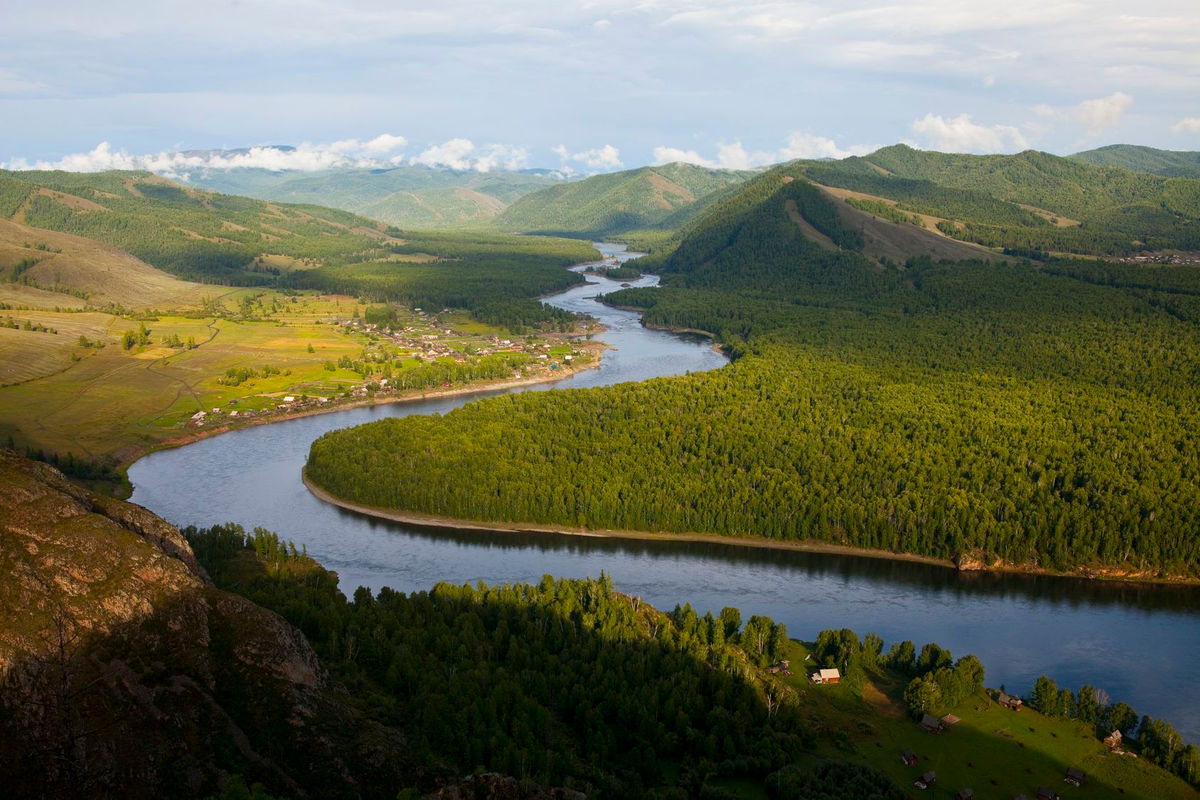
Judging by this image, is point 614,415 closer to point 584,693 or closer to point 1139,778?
point 584,693

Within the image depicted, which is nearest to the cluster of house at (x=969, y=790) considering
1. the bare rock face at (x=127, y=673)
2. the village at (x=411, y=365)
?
the bare rock face at (x=127, y=673)

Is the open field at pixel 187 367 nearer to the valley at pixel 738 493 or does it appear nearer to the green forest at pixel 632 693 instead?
the valley at pixel 738 493

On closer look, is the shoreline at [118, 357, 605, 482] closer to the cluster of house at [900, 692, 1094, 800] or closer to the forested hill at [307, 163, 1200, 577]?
the forested hill at [307, 163, 1200, 577]

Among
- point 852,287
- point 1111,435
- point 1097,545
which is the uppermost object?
point 852,287

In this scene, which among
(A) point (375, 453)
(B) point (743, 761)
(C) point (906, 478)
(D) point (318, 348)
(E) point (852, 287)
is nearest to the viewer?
(B) point (743, 761)

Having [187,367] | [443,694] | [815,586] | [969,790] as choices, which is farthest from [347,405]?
[969,790]

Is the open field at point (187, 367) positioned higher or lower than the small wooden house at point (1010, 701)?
higher

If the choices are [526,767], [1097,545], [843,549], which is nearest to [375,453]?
[843,549]
